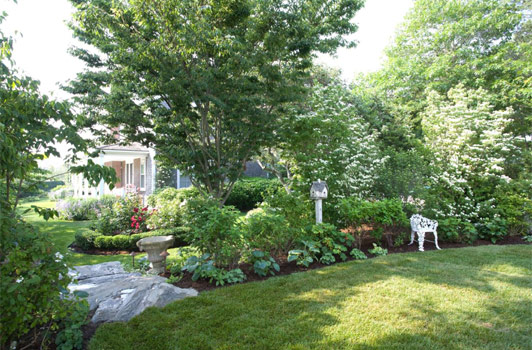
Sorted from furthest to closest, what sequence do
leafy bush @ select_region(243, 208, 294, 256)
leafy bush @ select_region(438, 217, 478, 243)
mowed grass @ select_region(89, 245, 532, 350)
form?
leafy bush @ select_region(438, 217, 478, 243), leafy bush @ select_region(243, 208, 294, 256), mowed grass @ select_region(89, 245, 532, 350)

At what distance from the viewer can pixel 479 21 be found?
1314 centimetres

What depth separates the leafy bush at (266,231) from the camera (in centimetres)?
500

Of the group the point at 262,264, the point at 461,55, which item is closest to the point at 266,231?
the point at 262,264

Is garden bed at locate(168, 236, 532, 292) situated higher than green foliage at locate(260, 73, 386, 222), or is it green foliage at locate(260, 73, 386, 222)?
green foliage at locate(260, 73, 386, 222)

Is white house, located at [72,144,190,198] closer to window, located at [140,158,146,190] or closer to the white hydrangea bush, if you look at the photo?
window, located at [140,158,146,190]

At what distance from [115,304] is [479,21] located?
661 inches

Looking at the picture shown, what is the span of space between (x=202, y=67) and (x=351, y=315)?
5022 millimetres

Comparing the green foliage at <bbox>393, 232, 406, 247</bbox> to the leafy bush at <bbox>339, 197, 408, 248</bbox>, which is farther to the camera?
the green foliage at <bbox>393, 232, 406, 247</bbox>

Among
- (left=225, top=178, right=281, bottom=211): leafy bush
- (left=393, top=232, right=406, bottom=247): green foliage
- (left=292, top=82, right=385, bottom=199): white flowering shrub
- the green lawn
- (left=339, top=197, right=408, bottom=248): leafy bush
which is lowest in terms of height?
the green lawn

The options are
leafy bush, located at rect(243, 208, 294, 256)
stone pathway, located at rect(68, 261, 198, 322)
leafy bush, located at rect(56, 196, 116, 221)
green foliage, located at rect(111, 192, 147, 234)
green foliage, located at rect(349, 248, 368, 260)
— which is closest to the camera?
stone pathway, located at rect(68, 261, 198, 322)

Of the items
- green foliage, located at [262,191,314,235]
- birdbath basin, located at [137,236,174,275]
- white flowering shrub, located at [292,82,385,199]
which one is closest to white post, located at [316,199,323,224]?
green foliage, located at [262,191,314,235]

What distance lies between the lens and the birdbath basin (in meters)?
5.06

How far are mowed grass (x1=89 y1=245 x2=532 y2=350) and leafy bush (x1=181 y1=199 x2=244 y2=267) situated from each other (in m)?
0.56

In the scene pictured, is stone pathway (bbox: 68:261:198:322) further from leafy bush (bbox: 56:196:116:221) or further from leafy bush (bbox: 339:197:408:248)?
Answer: leafy bush (bbox: 56:196:116:221)
